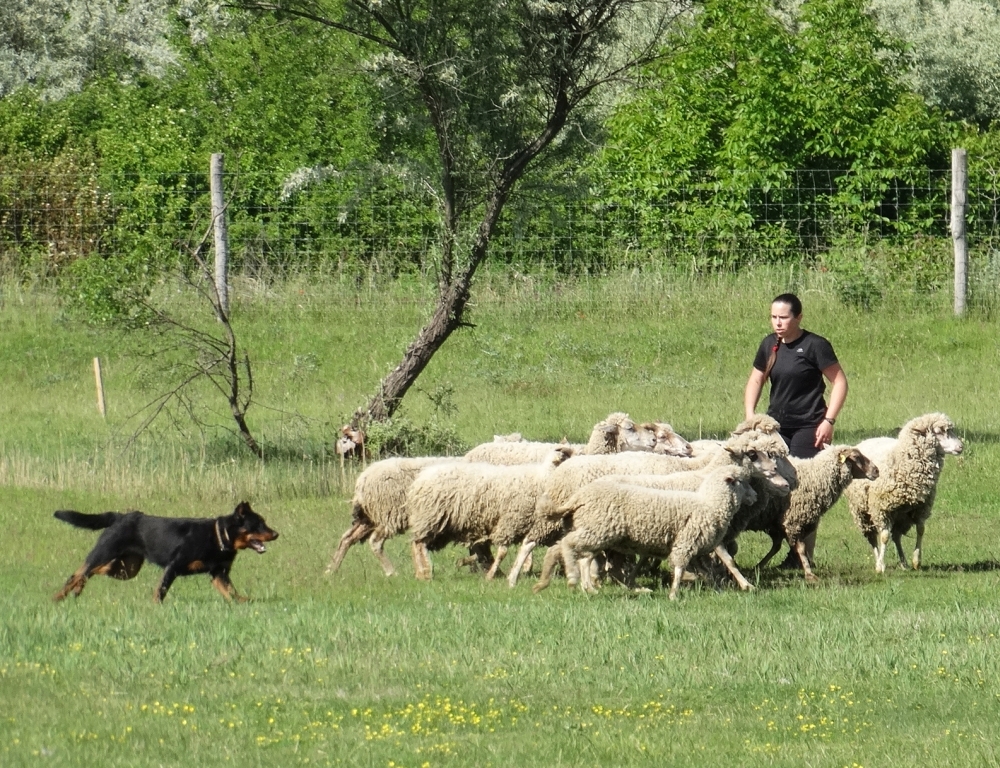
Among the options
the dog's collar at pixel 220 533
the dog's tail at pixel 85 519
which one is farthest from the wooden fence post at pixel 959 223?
the dog's tail at pixel 85 519

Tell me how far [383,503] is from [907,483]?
403cm

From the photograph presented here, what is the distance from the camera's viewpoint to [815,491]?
475 inches

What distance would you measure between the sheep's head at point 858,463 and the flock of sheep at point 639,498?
0.01m

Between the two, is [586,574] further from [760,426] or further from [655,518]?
[760,426]

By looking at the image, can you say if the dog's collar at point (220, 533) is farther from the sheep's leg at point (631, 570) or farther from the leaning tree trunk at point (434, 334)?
the leaning tree trunk at point (434, 334)

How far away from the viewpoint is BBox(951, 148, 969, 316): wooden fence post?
2378cm

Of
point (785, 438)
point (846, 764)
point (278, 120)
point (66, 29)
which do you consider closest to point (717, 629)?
point (846, 764)

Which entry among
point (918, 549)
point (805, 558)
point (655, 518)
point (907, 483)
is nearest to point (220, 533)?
point (655, 518)

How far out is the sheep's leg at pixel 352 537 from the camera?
12.3 meters

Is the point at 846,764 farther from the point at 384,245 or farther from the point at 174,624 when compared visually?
the point at 384,245

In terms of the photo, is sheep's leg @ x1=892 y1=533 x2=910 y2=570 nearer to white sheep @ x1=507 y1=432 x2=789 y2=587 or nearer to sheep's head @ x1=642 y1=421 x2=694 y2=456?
white sheep @ x1=507 y1=432 x2=789 y2=587

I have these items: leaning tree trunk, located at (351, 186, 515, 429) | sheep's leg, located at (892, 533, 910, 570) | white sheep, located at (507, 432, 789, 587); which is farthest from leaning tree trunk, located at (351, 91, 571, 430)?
sheep's leg, located at (892, 533, 910, 570)

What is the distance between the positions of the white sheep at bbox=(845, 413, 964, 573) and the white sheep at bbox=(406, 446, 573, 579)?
2537mm

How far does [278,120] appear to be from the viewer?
99.7 feet
